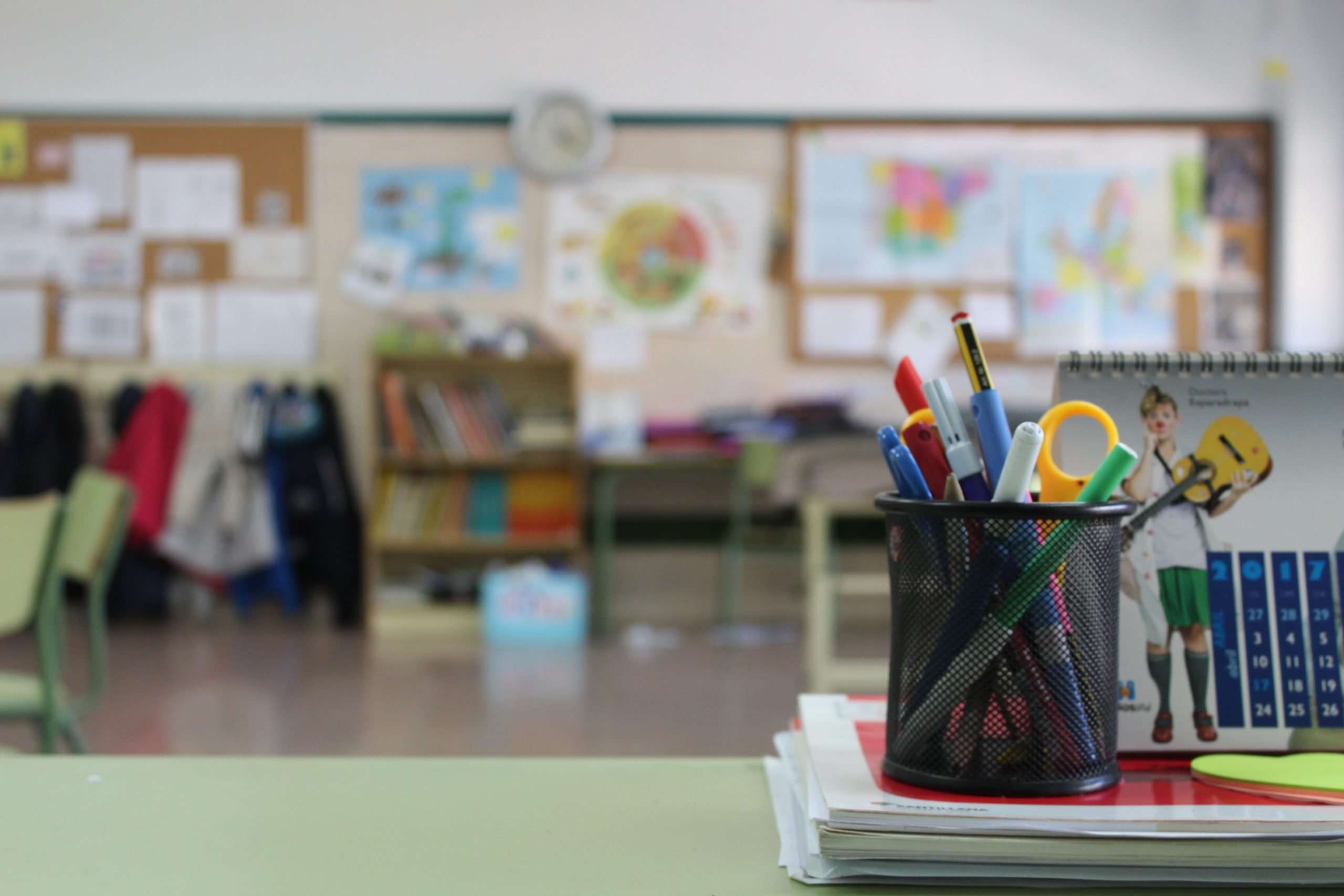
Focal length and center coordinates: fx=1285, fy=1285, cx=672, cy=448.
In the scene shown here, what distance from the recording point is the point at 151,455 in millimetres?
5203

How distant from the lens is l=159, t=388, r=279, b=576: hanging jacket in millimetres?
5234

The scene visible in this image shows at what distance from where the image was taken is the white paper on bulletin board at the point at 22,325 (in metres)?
5.55

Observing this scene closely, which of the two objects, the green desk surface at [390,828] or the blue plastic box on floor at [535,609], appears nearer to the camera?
the green desk surface at [390,828]

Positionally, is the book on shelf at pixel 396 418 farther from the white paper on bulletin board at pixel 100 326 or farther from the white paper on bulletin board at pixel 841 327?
the white paper on bulletin board at pixel 841 327

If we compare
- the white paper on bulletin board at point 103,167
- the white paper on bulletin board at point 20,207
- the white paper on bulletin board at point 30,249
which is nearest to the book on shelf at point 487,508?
the white paper on bulletin board at point 103,167

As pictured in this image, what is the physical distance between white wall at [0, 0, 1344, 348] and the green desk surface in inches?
202

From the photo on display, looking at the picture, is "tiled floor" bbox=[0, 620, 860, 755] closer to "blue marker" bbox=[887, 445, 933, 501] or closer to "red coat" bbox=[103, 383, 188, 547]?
"red coat" bbox=[103, 383, 188, 547]

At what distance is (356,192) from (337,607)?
178 centimetres

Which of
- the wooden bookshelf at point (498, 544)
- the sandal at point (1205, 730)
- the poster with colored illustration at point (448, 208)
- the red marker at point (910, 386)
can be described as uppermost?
the poster with colored illustration at point (448, 208)

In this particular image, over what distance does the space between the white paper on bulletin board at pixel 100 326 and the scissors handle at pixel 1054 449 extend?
18.3ft

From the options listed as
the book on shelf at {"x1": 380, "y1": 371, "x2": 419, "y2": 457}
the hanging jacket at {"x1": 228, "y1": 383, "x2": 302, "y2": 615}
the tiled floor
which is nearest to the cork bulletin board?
the hanging jacket at {"x1": 228, "y1": 383, "x2": 302, "y2": 615}

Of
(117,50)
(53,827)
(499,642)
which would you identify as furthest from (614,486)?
(53,827)

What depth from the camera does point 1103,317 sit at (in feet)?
18.2

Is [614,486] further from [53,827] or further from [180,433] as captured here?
[53,827]
